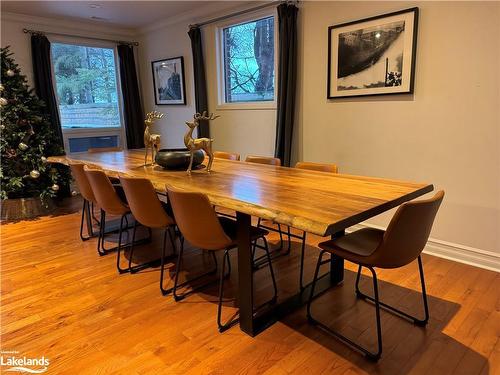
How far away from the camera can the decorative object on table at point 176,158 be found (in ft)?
8.59

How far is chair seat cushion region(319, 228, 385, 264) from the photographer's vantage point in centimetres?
178

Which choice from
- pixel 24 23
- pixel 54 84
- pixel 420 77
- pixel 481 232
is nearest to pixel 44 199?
pixel 54 84

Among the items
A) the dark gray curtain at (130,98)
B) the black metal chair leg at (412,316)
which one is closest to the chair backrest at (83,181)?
the black metal chair leg at (412,316)

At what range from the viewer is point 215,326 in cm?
207

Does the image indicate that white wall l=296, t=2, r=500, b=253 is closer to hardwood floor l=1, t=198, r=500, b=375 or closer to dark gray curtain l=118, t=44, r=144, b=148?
hardwood floor l=1, t=198, r=500, b=375

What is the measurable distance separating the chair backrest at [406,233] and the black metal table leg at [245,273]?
2.07 ft

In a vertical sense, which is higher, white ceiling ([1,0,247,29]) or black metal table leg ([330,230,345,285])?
white ceiling ([1,0,247,29])

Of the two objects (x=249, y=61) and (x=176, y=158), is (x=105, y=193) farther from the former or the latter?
(x=249, y=61)

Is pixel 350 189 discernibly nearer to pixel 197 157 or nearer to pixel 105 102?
pixel 197 157

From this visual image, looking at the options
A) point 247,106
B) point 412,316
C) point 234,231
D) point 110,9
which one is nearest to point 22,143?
point 110,9

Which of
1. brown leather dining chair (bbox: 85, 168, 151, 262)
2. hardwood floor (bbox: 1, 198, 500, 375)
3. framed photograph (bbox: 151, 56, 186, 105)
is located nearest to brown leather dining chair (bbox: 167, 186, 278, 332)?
hardwood floor (bbox: 1, 198, 500, 375)

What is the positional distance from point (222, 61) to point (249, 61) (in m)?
0.42

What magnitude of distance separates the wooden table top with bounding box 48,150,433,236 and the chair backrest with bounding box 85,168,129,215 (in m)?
0.09

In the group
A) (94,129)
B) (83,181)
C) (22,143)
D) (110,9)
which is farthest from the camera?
(94,129)
